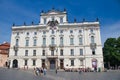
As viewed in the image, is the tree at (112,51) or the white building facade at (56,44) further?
the tree at (112,51)

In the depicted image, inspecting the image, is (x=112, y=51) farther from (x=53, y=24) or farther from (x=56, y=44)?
(x=53, y=24)

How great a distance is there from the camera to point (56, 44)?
47.8m

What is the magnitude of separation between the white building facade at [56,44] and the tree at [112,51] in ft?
25.0

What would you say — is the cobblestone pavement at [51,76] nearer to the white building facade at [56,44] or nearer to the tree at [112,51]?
the white building facade at [56,44]

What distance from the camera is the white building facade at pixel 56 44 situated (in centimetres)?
4591

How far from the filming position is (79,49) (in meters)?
46.7

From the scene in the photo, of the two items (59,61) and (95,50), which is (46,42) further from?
(95,50)

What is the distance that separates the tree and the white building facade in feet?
25.0

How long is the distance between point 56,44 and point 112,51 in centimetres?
1834

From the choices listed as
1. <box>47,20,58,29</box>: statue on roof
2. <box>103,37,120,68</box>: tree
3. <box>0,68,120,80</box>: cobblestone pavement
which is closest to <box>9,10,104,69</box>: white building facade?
<box>47,20,58,29</box>: statue on roof

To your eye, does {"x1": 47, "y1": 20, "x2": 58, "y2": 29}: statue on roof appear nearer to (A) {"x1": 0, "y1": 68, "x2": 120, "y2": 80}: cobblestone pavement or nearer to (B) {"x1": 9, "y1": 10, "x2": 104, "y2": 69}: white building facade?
(B) {"x1": 9, "y1": 10, "x2": 104, "y2": 69}: white building facade

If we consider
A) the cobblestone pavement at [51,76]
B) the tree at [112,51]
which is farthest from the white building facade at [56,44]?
the cobblestone pavement at [51,76]

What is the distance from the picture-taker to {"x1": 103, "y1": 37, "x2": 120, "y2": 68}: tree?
50256mm

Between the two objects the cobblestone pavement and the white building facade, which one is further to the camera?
the white building facade
